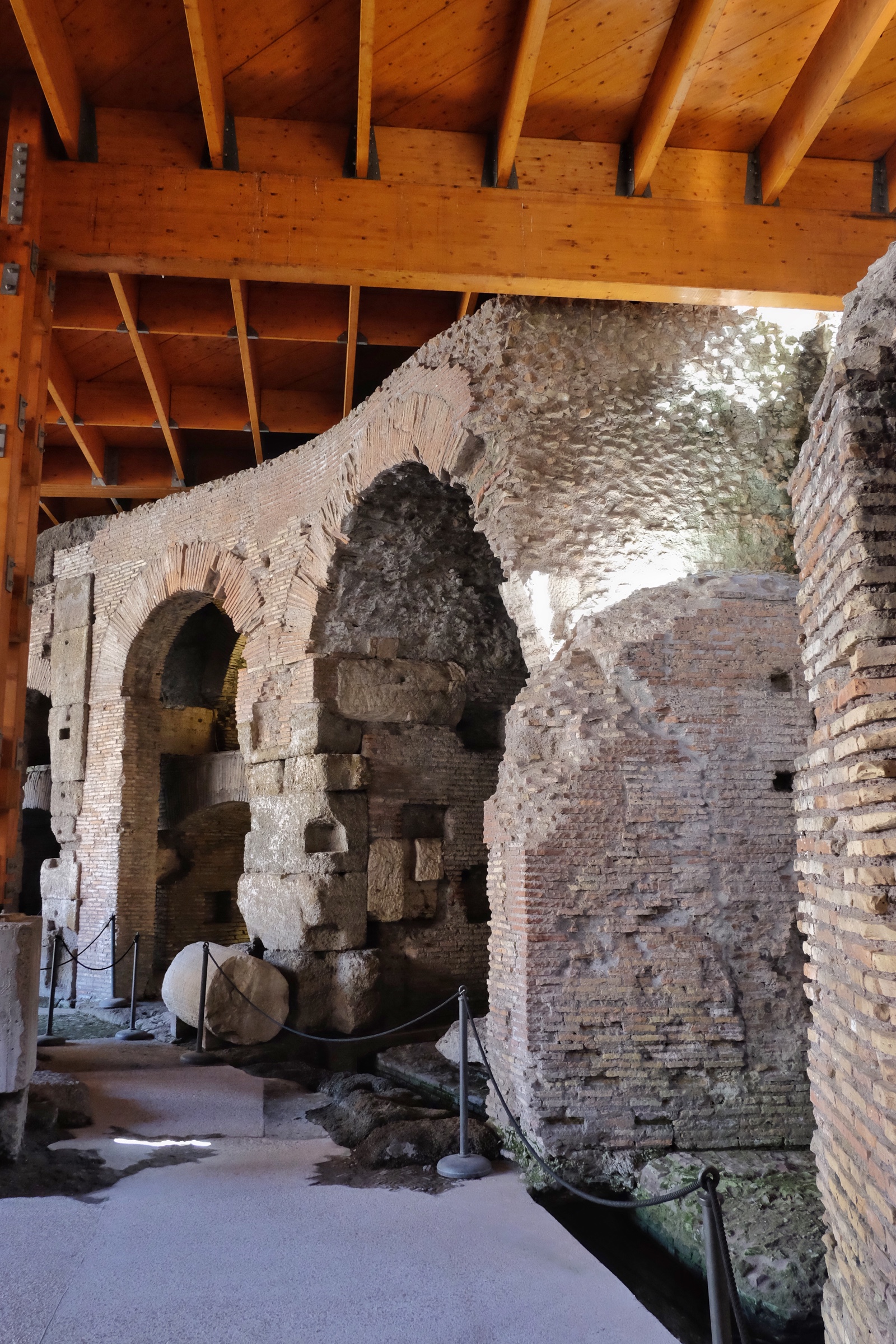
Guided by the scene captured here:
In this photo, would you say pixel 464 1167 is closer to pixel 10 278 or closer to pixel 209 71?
pixel 10 278

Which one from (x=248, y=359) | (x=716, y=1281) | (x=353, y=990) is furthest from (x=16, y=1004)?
(x=248, y=359)

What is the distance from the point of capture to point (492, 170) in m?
5.46

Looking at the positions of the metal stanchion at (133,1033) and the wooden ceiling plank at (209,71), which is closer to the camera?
the wooden ceiling plank at (209,71)

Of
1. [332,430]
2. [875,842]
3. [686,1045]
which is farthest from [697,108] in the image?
[686,1045]

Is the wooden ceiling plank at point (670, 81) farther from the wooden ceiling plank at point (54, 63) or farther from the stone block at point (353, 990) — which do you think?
the stone block at point (353, 990)

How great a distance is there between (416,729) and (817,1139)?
5924 mm

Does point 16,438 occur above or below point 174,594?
below

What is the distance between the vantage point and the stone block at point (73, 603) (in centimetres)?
1114

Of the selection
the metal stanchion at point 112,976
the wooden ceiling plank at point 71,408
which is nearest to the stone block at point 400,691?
the wooden ceiling plank at point 71,408

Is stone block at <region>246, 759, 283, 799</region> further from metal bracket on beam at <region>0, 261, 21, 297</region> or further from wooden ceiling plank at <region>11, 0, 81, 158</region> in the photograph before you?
wooden ceiling plank at <region>11, 0, 81, 158</region>

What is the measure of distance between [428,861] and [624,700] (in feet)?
12.3

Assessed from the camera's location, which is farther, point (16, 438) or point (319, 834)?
point (319, 834)

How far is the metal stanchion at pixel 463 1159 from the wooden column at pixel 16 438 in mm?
2454

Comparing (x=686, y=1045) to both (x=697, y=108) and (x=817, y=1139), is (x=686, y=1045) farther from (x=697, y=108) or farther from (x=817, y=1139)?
(x=697, y=108)
